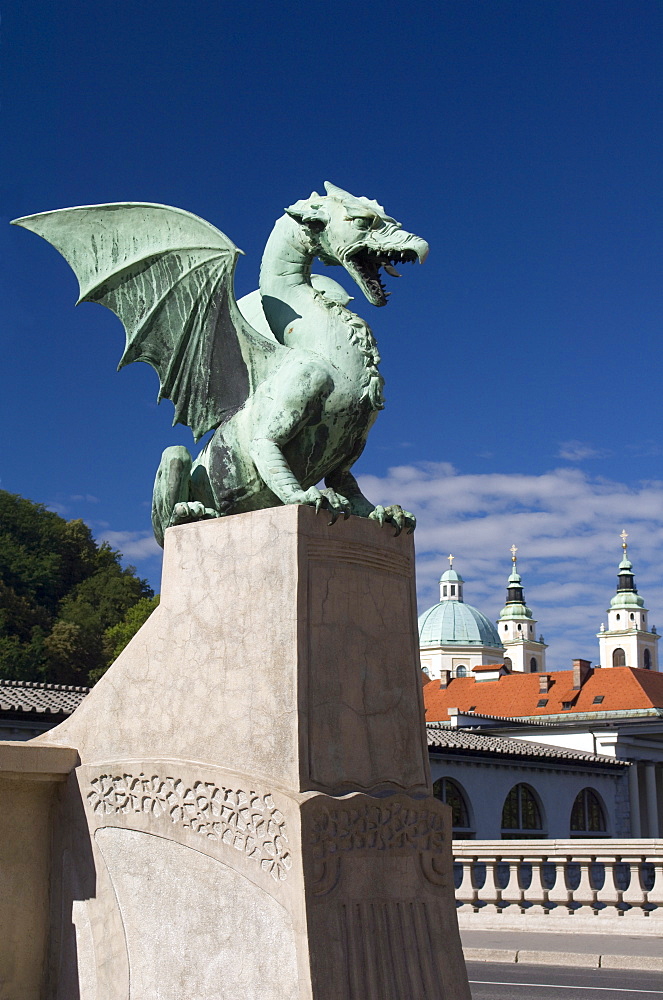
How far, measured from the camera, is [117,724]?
220 inches

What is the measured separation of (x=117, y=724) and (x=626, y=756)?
3757 centimetres

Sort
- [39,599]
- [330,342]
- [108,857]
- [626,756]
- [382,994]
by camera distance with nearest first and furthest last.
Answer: [382,994] < [108,857] < [330,342] < [626,756] < [39,599]

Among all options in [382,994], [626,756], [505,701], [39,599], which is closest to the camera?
[382,994]

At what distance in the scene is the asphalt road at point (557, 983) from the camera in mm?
8255

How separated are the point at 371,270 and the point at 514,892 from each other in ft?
28.8

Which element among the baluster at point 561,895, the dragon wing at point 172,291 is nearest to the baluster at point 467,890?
the baluster at point 561,895

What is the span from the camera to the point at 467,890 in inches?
503

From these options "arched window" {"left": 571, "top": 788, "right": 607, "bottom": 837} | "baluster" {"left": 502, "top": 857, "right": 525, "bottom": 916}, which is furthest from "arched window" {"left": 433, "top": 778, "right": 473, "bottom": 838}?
"baluster" {"left": 502, "top": 857, "right": 525, "bottom": 916}

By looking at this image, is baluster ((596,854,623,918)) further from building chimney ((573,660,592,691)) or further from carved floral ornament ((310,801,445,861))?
building chimney ((573,660,592,691))

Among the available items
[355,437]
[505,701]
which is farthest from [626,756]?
[355,437]

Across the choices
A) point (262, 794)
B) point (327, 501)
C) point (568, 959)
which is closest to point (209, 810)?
point (262, 794)

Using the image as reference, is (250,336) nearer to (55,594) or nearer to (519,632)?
(55,594)

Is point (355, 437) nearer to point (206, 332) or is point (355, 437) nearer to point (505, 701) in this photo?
point (206, 332)

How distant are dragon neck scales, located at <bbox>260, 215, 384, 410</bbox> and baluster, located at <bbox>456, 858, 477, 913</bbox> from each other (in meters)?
8.37
